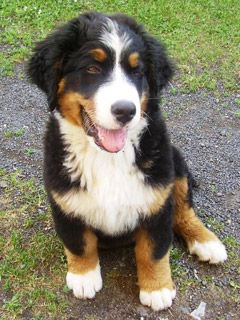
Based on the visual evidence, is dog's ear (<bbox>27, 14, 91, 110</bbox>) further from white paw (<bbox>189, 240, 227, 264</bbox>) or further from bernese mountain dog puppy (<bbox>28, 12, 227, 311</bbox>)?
white paw (<bbox>189, 240, 227, 264</bbox>)

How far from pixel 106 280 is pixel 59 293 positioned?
31 centimetres

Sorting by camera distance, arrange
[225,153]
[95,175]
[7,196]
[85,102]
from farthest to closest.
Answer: [225,153], [7,196], [95,175], [85,102]

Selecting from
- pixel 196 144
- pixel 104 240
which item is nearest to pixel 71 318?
pixel 104 240

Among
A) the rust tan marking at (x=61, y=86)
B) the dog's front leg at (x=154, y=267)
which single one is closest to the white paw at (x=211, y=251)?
the dog's front leg at (x=154, y=267)

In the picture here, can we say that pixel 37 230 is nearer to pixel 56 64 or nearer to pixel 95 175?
A: pixel 95 175

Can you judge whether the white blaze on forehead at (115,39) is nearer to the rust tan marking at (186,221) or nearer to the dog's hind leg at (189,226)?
the dog's hind leg at (189,226)

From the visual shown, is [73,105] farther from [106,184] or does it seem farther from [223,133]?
[223,133]

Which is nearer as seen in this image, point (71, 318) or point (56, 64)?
point (56, 64)

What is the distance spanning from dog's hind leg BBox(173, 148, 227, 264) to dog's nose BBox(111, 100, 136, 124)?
0.90 meters

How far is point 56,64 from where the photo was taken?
2895mm

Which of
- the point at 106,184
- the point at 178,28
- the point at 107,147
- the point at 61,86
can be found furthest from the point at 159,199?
the point at 178,28

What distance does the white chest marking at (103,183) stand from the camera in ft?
10.0

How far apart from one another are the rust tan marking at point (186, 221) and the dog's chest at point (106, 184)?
21.4 inches

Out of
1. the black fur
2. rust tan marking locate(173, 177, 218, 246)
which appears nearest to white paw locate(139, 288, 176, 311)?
the black fur
